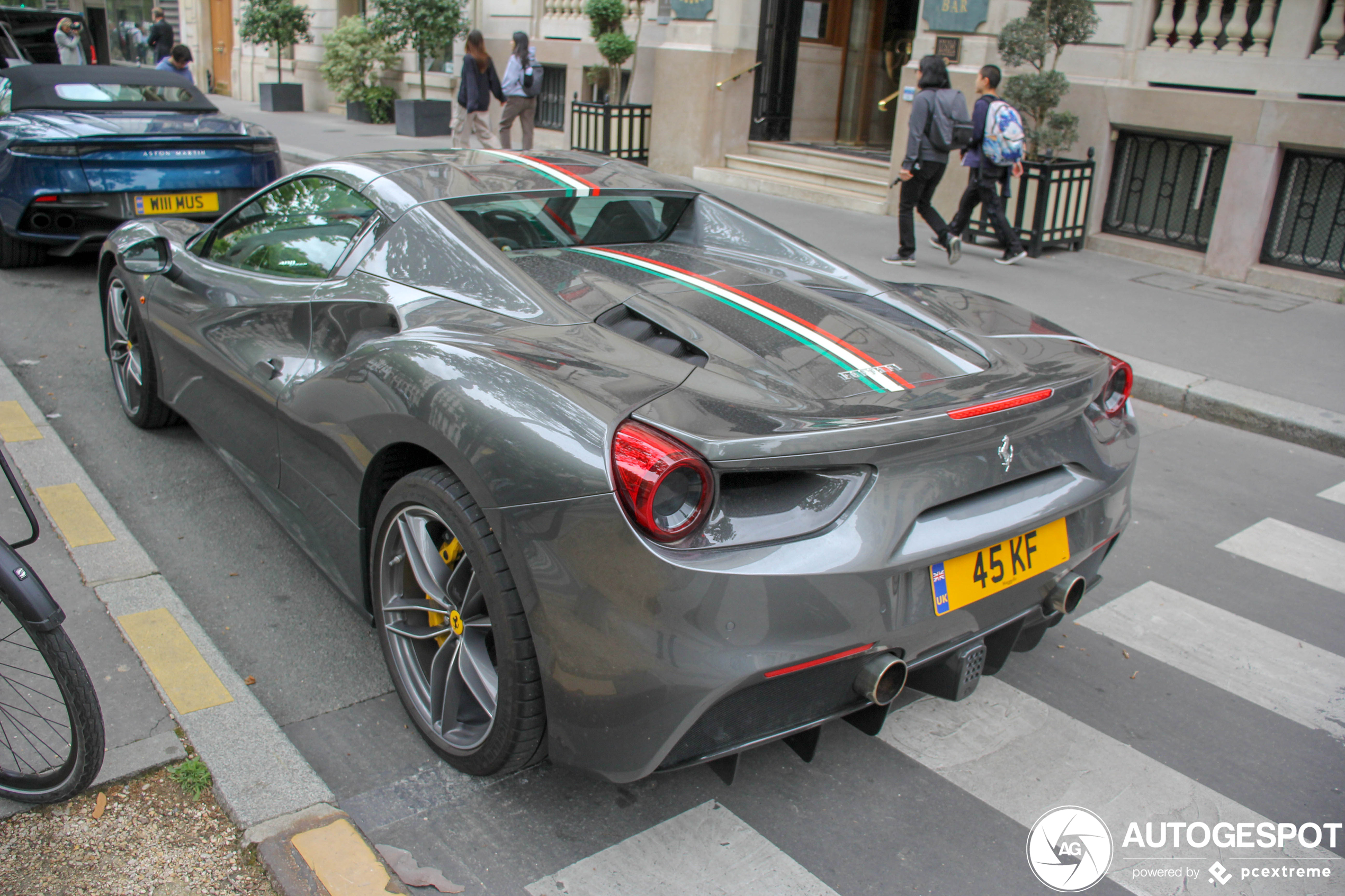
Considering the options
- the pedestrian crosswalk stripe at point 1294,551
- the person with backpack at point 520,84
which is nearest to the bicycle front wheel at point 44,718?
the pedestrian crosswalk stripe at point 1294,551

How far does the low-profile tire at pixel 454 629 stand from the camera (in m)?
2.37

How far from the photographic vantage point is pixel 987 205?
388 inches

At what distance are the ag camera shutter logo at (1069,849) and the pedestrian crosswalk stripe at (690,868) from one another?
1.77 feet

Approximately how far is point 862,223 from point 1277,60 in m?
4.09

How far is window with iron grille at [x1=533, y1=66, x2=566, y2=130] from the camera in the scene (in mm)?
17875

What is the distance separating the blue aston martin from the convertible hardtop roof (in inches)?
161

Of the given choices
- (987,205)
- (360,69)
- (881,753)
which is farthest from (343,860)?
(360,69)

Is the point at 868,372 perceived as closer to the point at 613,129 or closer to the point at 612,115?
the point at 612,115

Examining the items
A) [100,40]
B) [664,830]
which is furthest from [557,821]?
[100,40]

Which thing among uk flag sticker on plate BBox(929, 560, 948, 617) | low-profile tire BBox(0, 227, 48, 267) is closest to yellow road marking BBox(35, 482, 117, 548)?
uk flag sticker on plate BBox(929, 560, 948, 617)

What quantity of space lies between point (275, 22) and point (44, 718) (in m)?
23.4

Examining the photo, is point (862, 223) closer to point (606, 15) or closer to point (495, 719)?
point (606, 15)

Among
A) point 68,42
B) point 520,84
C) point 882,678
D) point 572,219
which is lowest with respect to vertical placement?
point 882,678

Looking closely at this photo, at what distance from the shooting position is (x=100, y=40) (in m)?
37.4
